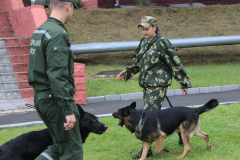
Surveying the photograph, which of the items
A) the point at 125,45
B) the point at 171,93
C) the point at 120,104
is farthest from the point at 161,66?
the point at 125,45

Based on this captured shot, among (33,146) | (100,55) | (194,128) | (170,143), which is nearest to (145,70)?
(194,128)

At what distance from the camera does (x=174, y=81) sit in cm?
1119

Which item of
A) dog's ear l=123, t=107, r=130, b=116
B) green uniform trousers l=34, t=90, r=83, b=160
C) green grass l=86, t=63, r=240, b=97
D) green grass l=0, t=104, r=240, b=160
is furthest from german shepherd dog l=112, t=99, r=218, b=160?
green grass l=86, t=63, r=240, b=97

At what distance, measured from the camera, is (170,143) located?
207 inches

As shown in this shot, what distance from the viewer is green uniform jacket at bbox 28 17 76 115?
8.75 ft

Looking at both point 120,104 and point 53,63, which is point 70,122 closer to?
point 53,63

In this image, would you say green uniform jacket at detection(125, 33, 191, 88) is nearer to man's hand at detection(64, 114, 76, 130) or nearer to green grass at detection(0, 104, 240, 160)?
green grass at detection(0, 104, 240, 160)

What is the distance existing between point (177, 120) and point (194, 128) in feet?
1.12

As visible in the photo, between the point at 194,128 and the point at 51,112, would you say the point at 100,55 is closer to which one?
the point at 194,128

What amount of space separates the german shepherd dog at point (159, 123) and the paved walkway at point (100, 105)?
118 inches

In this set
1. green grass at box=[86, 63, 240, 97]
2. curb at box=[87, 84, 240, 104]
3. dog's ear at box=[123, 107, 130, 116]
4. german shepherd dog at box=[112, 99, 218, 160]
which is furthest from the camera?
green grass at box=[86, 63, 240, 97]

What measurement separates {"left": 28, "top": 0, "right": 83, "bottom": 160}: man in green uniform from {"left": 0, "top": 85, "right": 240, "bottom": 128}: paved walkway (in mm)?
4099

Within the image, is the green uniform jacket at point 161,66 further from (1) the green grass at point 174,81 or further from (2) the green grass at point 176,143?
(1) the green grass at point 174,81

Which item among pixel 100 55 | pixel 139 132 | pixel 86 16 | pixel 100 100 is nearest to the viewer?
pixel 139 132
